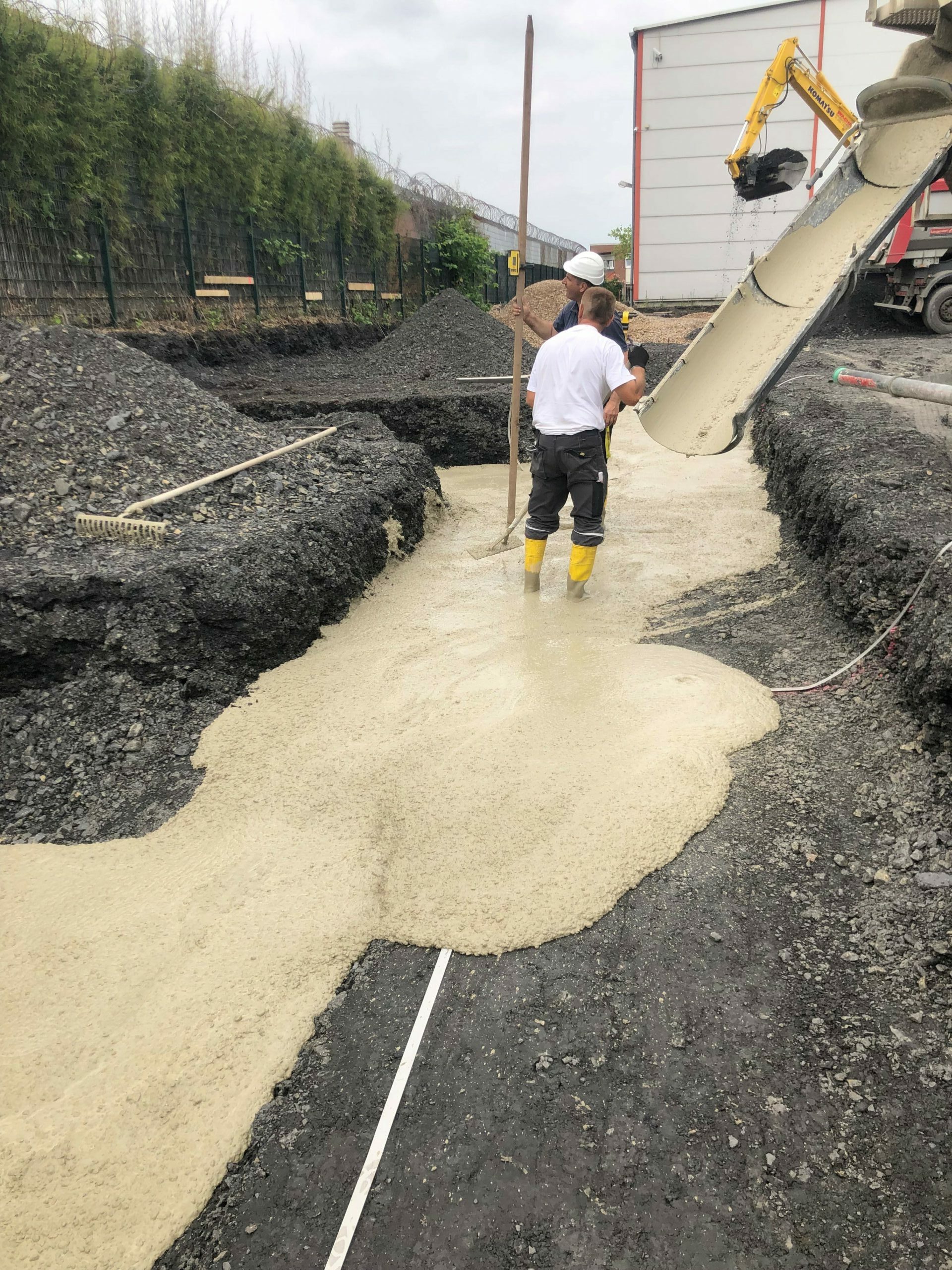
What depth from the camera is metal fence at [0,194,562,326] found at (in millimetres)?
8266

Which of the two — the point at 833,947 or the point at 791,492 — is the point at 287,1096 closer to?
the point at 833,947

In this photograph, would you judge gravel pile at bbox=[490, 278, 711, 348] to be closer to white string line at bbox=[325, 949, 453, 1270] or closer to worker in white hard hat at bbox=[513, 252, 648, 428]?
worker in white hard hat at bbox=[513, 252, 648, 428]

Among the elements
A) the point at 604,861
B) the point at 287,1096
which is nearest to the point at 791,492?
the point at 604,861

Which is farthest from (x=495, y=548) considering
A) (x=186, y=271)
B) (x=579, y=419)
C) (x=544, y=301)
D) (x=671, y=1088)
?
(x=544, y=301)

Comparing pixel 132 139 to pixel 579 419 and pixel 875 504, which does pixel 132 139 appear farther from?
pixel 875 504

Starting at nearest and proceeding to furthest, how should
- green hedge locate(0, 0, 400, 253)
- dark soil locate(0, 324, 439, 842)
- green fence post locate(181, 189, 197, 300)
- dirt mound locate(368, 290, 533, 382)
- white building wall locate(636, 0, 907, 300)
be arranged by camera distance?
dark soil locate(0, 324, 439, 842) < green hedge locate(0, 0, 400, 253) < green fence post locate(181, 189, 197, 300) < dirt mound locate(368, 290, 533, 382) < white building wall locate(636, 0, 907, 300)

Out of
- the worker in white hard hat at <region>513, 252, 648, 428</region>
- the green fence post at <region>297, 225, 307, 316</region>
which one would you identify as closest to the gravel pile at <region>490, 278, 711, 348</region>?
the green fence post at <region>297, 225, 307, 316</region>

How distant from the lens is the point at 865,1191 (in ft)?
5.08

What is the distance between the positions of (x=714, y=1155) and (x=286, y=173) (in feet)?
47.5

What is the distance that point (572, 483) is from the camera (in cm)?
425

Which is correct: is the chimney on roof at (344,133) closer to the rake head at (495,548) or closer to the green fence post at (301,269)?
the green fence post at (301,269)

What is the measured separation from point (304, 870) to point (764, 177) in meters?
9.01

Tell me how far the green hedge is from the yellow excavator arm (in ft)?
22.2

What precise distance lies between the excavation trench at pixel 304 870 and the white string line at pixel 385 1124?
0.49ft
